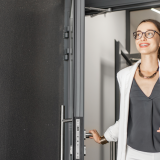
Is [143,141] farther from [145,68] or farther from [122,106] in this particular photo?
[145,68]

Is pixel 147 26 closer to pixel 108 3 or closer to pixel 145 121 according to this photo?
pixel 108 3

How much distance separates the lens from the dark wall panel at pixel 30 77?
101 centimetres

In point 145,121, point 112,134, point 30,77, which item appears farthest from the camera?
point 112,134

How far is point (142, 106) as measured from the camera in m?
1.33

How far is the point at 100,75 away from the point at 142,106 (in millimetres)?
835

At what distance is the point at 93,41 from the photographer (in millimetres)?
1943

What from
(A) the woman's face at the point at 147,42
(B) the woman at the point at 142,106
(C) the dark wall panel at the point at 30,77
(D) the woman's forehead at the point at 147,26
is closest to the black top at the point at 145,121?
(B) the woman at the point at 142,106

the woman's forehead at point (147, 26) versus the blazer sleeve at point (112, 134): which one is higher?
the woman's forehead at point (147, 26)

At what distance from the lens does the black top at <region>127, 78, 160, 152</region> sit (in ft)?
4.21

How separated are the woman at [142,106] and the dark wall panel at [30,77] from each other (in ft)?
1.08

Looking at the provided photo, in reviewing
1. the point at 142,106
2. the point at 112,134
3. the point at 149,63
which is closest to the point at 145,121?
the point at 142,106

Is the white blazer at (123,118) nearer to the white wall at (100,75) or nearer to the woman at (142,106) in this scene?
the woman at (142,106)

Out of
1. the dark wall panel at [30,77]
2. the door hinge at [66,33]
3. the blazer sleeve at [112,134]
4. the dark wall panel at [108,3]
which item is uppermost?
the dark wall panel at [108,3]

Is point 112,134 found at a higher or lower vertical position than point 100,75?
lower
